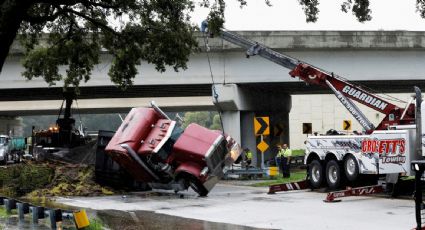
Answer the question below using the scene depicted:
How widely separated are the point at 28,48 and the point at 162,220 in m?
10.9

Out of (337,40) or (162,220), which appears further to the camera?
(337,40)

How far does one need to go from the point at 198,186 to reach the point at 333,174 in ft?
14.5

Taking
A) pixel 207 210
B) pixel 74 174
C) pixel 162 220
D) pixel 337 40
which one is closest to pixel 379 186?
pixel 207 210

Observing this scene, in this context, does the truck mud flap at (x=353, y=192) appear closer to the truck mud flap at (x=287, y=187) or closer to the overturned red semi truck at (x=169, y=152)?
the truck mud flap at (x=287, y=187)

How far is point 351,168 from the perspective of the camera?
1862cm

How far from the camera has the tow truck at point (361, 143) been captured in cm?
1628

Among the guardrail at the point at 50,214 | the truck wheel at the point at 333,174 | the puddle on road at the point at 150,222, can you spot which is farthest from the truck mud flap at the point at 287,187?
the guardrail at the point at 50,214

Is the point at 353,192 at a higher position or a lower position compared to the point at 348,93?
lower

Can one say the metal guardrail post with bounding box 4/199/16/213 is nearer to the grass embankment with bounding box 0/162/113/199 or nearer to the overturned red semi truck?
the overturned red semi truck

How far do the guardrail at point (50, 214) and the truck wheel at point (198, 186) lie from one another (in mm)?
5289

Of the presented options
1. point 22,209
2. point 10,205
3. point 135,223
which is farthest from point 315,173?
point 22,209

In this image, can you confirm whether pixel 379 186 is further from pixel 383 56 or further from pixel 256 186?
pixel 383 56

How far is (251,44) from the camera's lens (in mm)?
23562

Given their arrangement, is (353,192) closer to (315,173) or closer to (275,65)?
(315,173)
